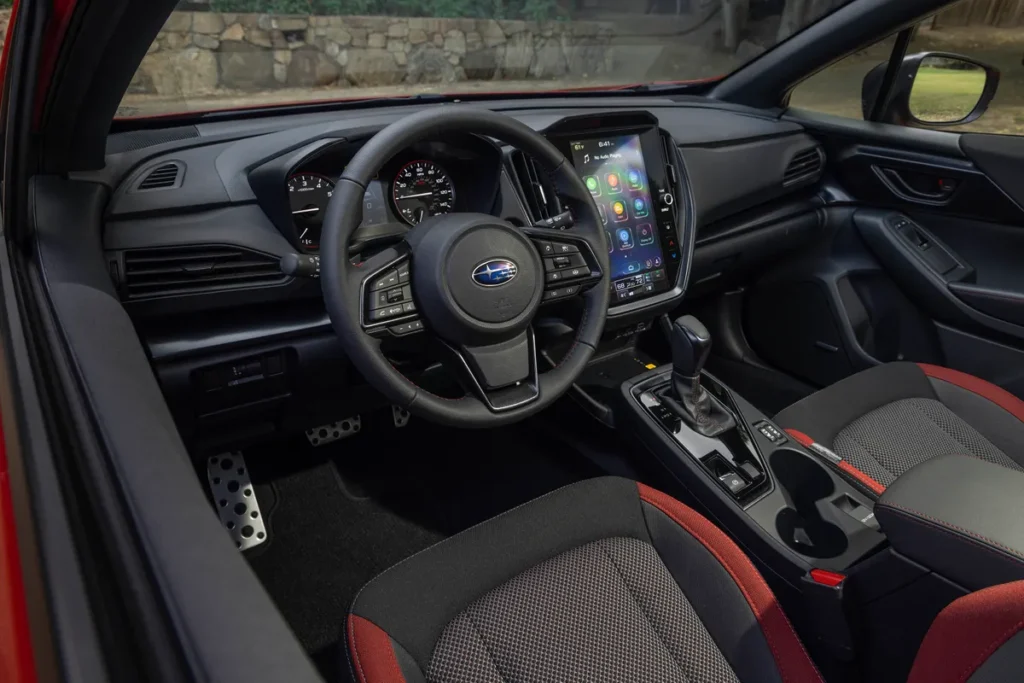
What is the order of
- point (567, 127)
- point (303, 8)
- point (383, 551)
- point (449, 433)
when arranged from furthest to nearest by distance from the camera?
point (303, 8) < point (449, 433) < point (383, 551) < point (567, 127)

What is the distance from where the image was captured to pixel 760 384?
245 centimetres

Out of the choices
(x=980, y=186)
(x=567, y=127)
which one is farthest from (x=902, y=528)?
(x=980, y=186)

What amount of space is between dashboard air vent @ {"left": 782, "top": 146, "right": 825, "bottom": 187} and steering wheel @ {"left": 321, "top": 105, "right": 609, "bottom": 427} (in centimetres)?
118

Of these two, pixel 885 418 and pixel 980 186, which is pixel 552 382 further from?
pixel 980 186

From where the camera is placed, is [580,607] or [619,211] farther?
[619,211]

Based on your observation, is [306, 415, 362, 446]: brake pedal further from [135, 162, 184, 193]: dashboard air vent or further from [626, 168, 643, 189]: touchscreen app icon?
[626, 168, 643, 189]: touchscreen app icon

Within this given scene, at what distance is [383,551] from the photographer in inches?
75.7

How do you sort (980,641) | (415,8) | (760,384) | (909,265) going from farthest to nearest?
(415,8) → (760,384) → (909,265) → (980,641)

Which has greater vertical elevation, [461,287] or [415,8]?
[415,8]

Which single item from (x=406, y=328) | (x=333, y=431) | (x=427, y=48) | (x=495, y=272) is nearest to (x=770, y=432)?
(x=495, y=272)

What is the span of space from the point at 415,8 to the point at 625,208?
→ 208 centimetres

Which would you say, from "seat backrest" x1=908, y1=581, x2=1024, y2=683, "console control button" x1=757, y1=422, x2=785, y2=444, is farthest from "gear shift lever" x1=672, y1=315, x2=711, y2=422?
"seat backrest" x1=908, y1=581, x2=1024, y2=683

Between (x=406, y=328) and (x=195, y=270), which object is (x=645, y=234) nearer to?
(x=406, y=328)

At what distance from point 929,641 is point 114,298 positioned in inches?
45.8
